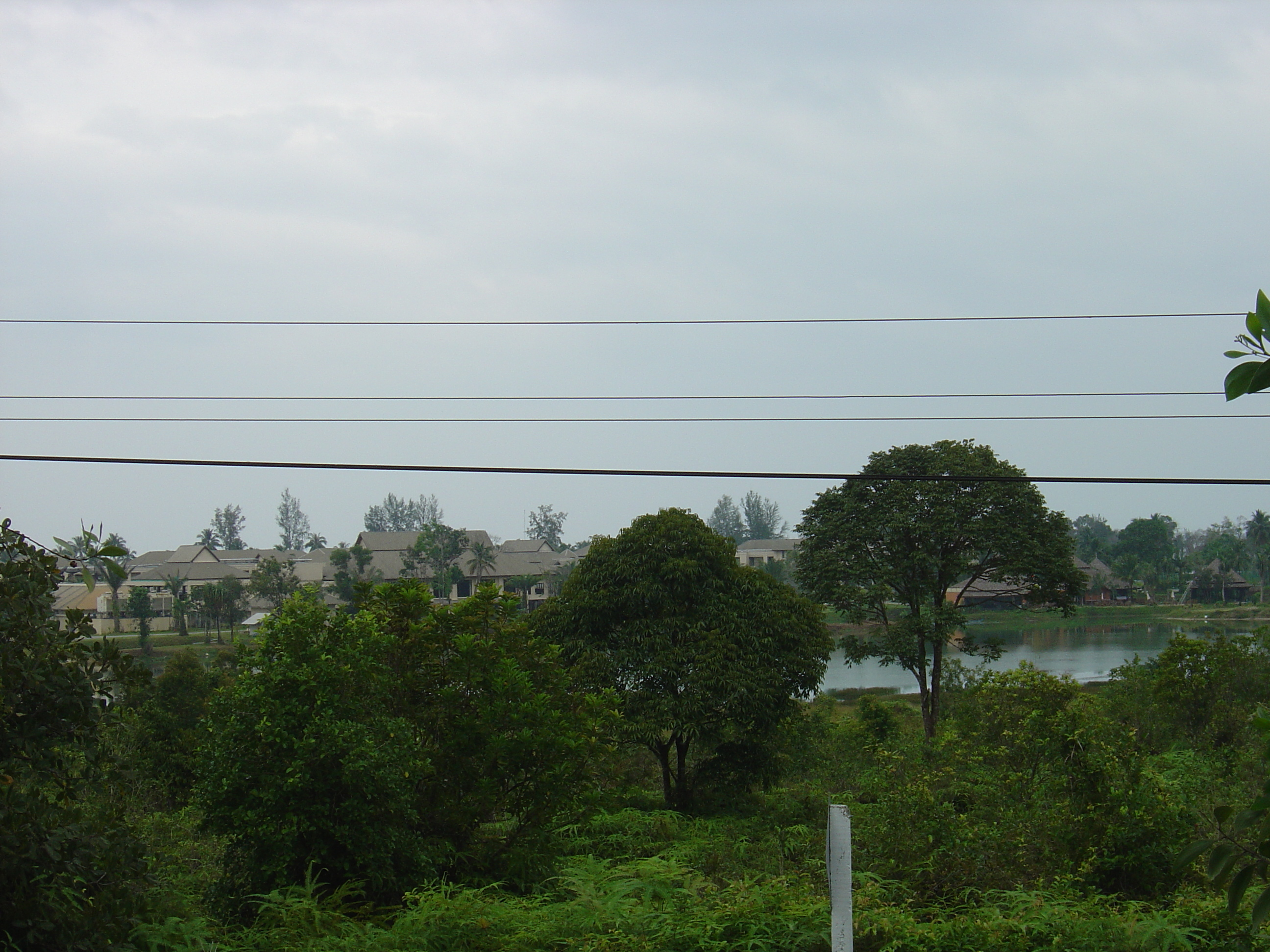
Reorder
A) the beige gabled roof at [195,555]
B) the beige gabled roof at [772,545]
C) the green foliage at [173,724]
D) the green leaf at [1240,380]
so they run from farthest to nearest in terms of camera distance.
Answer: the beige gabled roof at [772,545] → the beige gabled roof at [195,555] → the green foliage at [173,724] → the green leaf at [1240,380]

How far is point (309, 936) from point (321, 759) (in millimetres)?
2124

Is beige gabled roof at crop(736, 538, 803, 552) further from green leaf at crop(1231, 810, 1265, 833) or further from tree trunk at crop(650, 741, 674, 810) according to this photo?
green leaf at crop(1231, 810, 1265, 833)

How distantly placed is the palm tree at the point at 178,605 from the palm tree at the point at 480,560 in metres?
18.9

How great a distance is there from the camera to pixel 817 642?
61.9 ft

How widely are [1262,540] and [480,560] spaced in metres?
66.3

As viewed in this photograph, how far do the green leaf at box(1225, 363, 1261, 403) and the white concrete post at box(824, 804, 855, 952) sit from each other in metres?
2.69

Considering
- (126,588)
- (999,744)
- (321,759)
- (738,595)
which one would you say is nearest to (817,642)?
(738,595)

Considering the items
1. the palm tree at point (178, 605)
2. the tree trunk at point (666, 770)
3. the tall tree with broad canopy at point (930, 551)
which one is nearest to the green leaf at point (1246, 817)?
the tree trunk at point (666, 770)

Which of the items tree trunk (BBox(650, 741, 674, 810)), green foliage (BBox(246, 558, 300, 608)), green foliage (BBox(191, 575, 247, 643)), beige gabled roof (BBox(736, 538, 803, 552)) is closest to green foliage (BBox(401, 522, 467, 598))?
green foliage (BBox(246, 558, 300, 608))

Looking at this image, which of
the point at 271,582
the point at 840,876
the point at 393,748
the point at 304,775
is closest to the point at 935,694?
the point at 393,748

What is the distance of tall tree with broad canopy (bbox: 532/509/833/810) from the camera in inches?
694

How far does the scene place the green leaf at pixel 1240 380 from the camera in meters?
A: 2.08

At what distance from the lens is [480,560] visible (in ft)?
224

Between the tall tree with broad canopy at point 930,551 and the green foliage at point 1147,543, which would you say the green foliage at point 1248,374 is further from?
the green foliage at point 1147,543
